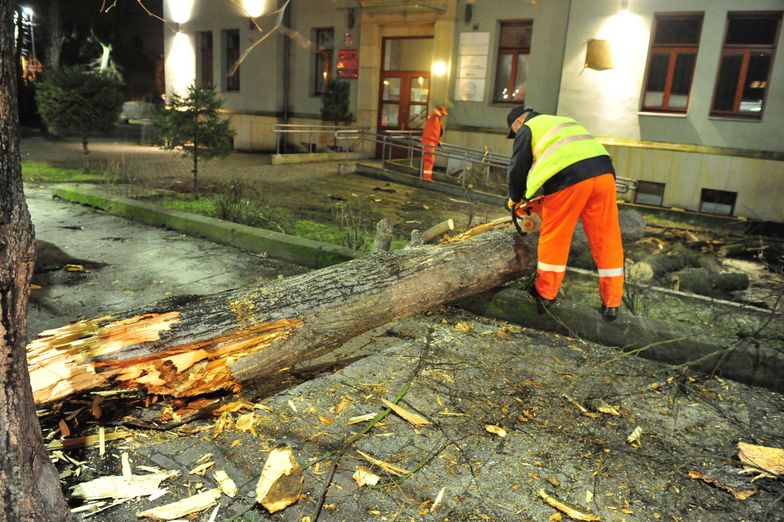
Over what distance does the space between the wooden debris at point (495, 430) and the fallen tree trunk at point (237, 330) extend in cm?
109

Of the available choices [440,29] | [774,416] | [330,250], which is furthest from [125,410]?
[440,29]

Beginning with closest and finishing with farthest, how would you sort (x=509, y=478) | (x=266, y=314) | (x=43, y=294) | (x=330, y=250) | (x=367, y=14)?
(x=509, y=478) < (x=266, y=314) < (x=43, y=294) < (x=330, y=250) < (x=367, y=14)

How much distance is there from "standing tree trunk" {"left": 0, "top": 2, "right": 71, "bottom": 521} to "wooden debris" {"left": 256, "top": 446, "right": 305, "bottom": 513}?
31.4 inches

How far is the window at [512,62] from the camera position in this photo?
13.8m

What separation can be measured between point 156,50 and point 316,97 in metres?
20.1

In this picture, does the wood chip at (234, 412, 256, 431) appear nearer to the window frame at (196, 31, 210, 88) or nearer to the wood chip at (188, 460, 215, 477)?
the wood chip at (188, 460, 215, 477)

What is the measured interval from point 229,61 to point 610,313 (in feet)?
62.9

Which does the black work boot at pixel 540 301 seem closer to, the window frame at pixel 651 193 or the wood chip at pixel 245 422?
the wood chip at pixel 245 422

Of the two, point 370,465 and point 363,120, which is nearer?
point 370,465

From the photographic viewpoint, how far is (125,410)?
10.3 ft

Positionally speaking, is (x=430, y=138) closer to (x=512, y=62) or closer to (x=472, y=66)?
(x=472, y=66)

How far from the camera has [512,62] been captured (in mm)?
14000

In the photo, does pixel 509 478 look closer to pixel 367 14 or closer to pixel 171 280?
pixel 171 280

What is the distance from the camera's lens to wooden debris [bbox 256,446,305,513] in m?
2.50
